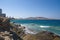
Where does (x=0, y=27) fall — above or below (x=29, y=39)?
above

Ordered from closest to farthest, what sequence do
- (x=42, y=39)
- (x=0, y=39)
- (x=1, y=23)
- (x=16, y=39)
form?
(x=0, y=39), (x=16, y=39), (x=42, y=39), (x=1, y=23)

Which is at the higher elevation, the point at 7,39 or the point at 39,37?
the point at 7,39

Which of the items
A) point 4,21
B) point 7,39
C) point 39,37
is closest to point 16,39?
point 7,39

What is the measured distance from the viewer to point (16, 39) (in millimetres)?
11852

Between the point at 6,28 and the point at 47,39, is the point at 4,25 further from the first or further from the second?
the point at 47,39

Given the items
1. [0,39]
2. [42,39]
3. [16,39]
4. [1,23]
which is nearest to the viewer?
[0,39]

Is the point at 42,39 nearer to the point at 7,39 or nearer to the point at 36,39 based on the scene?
the point at 36,39

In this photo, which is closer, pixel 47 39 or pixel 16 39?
pixel 16 39

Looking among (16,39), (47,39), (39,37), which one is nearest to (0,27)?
(16,39)

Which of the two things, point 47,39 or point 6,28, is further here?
point 6,28

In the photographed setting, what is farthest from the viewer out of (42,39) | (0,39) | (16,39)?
(42,39)

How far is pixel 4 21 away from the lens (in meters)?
15.6

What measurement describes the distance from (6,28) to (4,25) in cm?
46

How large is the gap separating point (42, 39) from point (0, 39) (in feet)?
20.5
